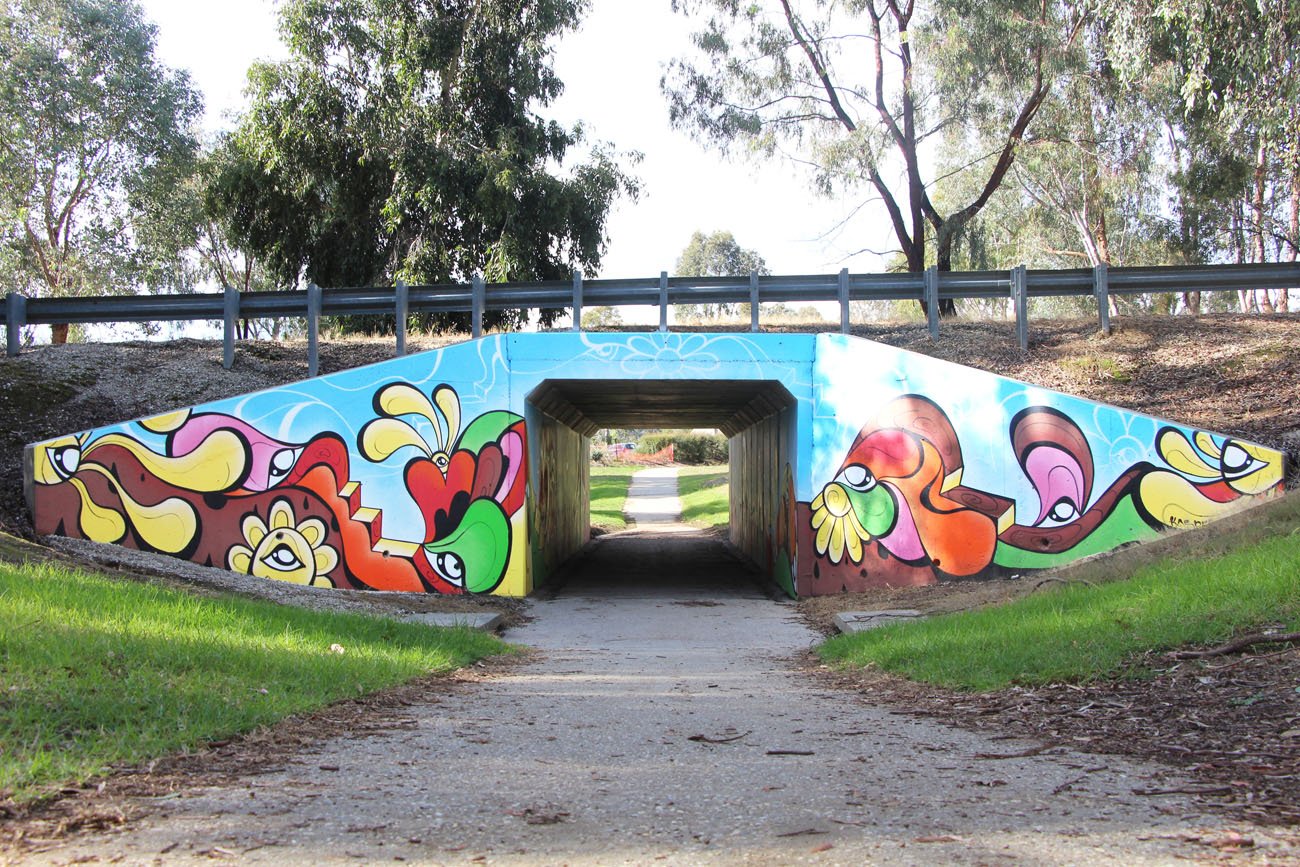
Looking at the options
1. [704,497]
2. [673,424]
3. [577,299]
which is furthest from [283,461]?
[704,497]

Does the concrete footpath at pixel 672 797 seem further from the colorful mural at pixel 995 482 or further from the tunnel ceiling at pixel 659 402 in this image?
the tunnel ceiling at pixel 659 402

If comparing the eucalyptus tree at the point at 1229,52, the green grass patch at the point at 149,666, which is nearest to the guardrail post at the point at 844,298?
the eucalyptus tree at the point at 1229,52

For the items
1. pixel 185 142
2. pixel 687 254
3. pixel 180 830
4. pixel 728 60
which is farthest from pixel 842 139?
pixel 687 254

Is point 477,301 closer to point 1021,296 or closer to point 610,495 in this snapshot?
point 1021,296

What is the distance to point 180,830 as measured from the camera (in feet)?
11.7

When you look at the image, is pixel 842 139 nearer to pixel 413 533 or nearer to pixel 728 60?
pixel 728 60

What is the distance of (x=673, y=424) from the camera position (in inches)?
1076

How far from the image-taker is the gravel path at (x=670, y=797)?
340 centimetres

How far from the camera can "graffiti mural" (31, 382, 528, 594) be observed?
13656mm

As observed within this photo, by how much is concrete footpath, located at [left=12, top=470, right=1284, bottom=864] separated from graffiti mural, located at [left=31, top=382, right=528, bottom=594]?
7731 millimetres

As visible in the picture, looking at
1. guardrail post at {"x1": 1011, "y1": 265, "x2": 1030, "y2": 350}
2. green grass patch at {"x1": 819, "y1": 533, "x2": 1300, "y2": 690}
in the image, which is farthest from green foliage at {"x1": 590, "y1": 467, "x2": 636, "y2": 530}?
green grass patch at {"x1": 819, "y1": 533, "x2": 1300, "y2": 690}

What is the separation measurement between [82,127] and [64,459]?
1913cm

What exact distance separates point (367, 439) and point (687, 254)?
7227cm

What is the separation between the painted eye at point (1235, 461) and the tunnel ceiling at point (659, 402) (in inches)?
241
